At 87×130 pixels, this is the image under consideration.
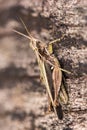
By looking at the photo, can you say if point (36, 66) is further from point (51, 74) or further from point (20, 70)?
point (20, 70)

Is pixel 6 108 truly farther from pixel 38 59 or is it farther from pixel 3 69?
pixel 38 59

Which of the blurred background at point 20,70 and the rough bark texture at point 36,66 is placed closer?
the rough bark texture at point 36,66

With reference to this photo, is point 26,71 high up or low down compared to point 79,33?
down

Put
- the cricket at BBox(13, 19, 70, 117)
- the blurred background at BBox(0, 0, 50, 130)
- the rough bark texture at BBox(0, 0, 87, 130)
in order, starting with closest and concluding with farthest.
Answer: the rough bark texture at BBox(0, 0, 87, 130) → the cricket at BBox(13, 19, 70, 117) → the blurred background at BBox(0, 0, 50, 130)

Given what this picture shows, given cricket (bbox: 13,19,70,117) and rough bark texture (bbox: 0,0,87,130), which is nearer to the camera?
rough bark texture (bbox: 0,0,87,130)

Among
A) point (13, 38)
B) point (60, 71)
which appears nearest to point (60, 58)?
point (60, 71)

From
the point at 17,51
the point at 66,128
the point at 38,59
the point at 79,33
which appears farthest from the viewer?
the point at 17,51
